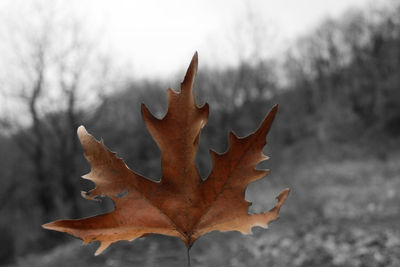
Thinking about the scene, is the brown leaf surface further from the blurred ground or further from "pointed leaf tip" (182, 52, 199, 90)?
the blurred ground

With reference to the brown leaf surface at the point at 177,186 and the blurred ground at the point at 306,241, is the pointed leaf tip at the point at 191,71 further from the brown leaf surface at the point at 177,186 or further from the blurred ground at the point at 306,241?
the blurred ground at the point at 306,241

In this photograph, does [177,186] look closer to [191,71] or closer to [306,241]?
[191,71]

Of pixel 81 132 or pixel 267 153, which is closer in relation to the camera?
pixel 81 132

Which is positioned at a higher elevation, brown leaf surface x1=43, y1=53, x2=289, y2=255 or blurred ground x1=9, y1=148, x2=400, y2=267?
brown leaf surface x1=43, y1=53, x2=289, y2=255

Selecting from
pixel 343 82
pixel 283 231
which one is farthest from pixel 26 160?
pixel 343 82

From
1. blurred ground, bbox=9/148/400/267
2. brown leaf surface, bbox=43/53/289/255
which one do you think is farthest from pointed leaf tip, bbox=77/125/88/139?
blurred ground, bbox=9/148/400/267

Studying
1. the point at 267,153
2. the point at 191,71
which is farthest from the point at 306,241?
the point at 267,153

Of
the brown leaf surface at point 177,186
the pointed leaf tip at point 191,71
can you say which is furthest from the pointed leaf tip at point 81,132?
the pointed leaf tip at point 191,71
